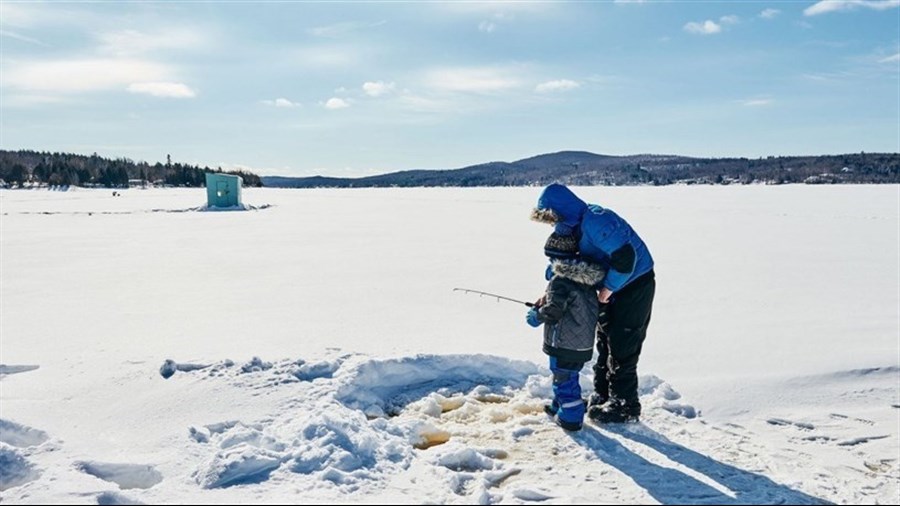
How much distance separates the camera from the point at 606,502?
116 inches

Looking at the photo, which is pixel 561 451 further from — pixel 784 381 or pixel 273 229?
pixel 273 229

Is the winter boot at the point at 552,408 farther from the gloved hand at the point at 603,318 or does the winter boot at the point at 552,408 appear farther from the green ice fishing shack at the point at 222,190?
the green ice fishing shack at the point at 222,190

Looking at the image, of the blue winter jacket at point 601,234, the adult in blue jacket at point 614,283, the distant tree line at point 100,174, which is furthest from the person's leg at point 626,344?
the distant tree line at point 100,174

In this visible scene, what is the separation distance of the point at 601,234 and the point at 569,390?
3.17 feet

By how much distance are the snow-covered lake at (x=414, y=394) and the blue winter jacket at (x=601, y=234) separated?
993 mm

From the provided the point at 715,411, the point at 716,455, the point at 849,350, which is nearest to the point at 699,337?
A: the point at 849,350

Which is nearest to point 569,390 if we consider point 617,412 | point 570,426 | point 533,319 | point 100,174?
point 570,426

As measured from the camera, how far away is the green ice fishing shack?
31.8 m

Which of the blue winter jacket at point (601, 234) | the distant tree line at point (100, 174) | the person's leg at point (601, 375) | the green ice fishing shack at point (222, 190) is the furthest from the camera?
the distant tree line at point (100, 174)

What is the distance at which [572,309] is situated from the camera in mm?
3752

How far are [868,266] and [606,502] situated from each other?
383 inches

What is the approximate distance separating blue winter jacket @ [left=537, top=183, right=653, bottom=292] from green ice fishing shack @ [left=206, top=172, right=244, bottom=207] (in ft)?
99.8

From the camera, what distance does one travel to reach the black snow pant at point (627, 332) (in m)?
3.91

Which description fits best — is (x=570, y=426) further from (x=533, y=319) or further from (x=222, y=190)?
(x=222, y=190)
